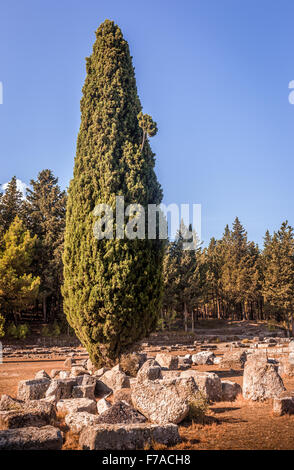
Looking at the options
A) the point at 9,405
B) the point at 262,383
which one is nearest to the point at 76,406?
the point at 9,405

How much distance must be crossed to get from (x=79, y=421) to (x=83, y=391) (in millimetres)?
2984

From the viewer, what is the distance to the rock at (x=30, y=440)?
178 inches

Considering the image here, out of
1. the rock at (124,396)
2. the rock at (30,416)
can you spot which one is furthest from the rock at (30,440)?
the rock at (124,396)

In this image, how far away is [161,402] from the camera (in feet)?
21.4

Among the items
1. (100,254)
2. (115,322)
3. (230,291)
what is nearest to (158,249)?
(100,254)

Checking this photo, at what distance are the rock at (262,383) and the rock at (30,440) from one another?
5386mm

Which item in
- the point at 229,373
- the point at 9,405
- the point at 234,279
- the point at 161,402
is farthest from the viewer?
the point at 234,279

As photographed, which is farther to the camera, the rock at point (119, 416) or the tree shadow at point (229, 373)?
the tree shadow at point (229, 373)

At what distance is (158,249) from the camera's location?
14.5 meters

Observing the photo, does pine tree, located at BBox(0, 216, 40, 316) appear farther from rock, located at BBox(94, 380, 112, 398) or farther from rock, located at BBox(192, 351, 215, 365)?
rock, located at BBox(94, 380, 112, 398)

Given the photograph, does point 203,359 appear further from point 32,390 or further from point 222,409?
point 32,390

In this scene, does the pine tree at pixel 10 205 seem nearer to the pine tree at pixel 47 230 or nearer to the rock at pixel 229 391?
the pine tree at pixel 47 230
